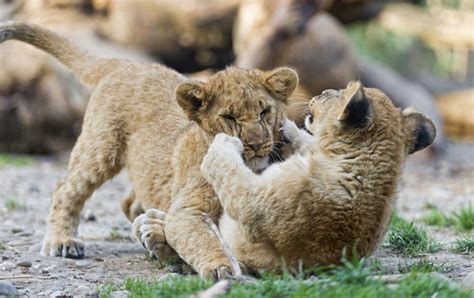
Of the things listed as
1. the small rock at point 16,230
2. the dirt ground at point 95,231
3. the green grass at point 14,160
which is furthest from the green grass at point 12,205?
the green grass at point 14,160

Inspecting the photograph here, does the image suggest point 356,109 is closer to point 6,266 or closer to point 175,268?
point 175,268

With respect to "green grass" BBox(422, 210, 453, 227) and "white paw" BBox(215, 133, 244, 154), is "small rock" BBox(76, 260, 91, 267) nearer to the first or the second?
"white paw" BBox(215, 133, 244, 154)

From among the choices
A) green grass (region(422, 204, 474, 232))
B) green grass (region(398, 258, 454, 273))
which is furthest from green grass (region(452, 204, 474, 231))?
green grass (region(398, 258, 454, 273))

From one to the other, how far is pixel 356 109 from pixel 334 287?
1.19 meters

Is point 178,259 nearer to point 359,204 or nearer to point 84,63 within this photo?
point 359,204

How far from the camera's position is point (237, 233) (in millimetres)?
5543

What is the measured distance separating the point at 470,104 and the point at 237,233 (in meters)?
13.5

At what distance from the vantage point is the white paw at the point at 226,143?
215 inches

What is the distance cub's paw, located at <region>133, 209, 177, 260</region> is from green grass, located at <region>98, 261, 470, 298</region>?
1.22m

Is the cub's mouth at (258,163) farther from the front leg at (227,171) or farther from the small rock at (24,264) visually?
the small rock at (24,264)

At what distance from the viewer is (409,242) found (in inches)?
254

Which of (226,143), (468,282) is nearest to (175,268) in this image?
(226,143)

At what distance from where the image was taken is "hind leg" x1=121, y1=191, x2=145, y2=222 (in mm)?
7398

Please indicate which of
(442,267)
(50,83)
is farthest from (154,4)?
(442,267)
